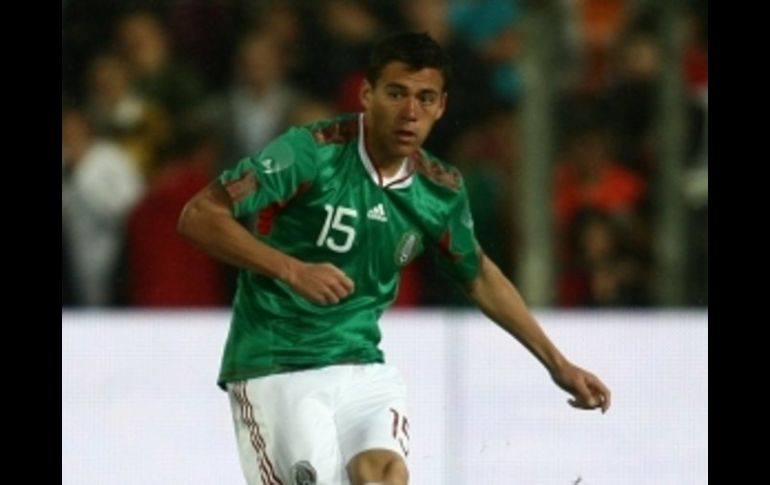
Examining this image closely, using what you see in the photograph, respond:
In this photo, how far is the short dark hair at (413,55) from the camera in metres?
5.40

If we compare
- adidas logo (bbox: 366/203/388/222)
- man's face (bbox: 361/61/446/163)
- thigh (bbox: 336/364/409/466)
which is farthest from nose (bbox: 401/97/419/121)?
thigh (bbox: 336/364/409/466)

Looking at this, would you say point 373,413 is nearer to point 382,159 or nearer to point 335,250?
point 335,250

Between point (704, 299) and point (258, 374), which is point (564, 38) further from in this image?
point (258, 374)

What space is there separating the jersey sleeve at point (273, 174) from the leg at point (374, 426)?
1.67 feet

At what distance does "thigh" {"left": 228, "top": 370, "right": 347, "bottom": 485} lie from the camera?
5.19m

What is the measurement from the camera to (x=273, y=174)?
5285 millimetres

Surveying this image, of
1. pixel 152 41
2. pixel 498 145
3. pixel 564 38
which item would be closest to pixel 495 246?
pixel 498 145

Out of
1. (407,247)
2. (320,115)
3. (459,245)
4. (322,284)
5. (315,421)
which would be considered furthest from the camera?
(320,115)

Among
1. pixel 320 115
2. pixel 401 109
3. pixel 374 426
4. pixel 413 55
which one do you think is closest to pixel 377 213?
pixel 401 109

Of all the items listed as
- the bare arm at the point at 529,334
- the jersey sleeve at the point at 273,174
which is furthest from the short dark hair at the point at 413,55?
the bare arm at the point at 529,334

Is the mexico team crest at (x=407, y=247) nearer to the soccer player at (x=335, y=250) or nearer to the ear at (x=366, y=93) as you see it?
the soccer player at (x=335, y=250)

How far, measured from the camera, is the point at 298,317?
5.38 m

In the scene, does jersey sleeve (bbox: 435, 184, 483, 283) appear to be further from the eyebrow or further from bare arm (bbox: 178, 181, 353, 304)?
bare arm (bbox: 178, 181, 353, 304)

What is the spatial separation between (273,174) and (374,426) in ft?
2.28
